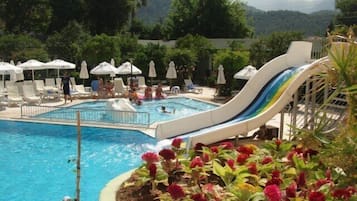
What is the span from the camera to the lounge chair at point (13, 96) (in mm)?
19281

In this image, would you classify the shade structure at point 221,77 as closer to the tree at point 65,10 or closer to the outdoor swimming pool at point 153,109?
the outdoor swimming pool at point 153,109

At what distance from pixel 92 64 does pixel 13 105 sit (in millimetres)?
9733

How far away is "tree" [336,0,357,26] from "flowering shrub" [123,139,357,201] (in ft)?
148

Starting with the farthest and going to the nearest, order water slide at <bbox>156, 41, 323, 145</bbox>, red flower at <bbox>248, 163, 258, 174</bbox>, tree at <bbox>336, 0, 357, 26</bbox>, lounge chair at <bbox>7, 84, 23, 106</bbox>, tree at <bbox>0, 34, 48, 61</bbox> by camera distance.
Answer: tree at <bbox>336, 0, 357, 26</bbox>, tree at <bbox>0, 34, 48, 61</bbox>, lounge chair at <bbox>7, 84, 23, 106</bbox>, water slide at <bbox>156, 41, 323, 145</bbox>, red flower at <bbox>248, 163, 258, 174</bbox>

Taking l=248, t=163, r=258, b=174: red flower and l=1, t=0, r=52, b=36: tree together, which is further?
l=1, t=0, r=52, b=36: tree

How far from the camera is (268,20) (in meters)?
114

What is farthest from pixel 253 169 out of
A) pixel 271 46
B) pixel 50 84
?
pixel 50 84

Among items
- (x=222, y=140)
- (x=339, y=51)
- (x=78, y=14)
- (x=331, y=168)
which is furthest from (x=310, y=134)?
(x=78, y=14)

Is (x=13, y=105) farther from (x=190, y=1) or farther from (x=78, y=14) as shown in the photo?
(x=190, y=1)

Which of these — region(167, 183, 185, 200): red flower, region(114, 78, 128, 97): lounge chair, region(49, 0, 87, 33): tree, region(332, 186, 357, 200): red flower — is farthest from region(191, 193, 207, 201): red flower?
region(49, 0, 87, 33): tree

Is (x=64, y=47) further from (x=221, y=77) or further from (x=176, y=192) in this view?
(x=176, y=192)

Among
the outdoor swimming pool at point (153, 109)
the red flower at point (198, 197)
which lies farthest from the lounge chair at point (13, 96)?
the red flower at point (198, 197)

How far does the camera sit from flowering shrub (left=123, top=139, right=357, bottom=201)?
409cm

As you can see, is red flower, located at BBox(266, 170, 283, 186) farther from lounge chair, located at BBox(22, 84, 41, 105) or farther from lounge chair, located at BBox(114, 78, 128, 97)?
lounge chair, located at BBox(114, 78, 128, 97)
